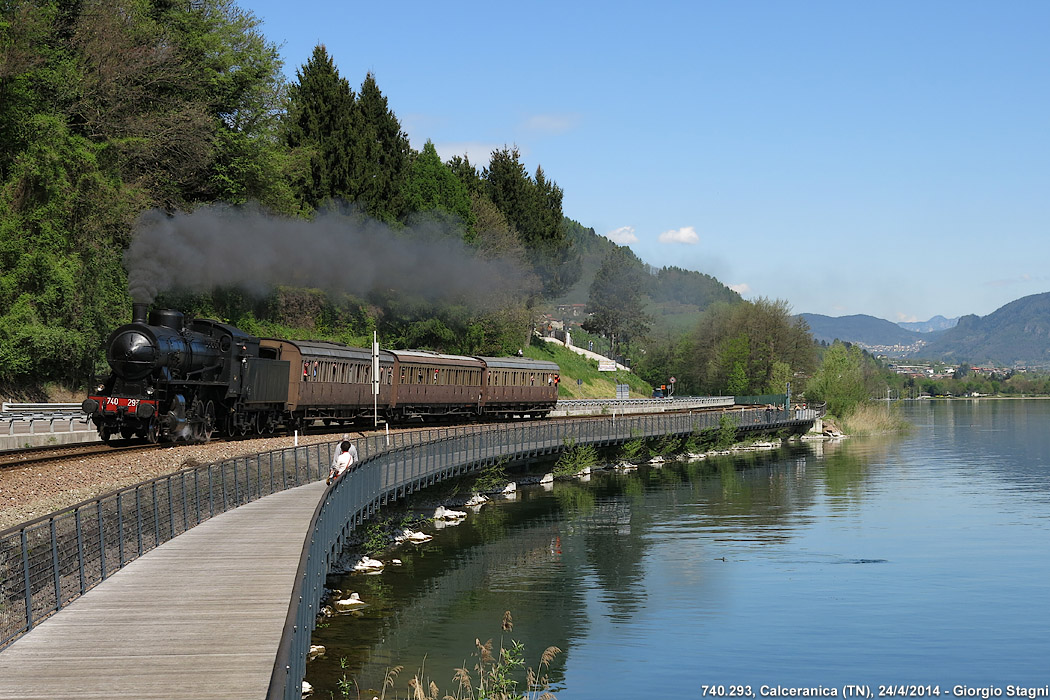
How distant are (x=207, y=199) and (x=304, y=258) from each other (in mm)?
7549

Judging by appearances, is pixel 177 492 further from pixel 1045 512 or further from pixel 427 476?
pixel 1045 512

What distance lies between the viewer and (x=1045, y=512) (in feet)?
148

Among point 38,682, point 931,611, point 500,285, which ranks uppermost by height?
point 500,285

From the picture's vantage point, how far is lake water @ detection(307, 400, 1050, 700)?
69.5 feet

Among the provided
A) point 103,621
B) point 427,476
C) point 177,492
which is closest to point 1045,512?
point 427,476

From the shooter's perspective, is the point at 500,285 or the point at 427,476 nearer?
the point at 427,476

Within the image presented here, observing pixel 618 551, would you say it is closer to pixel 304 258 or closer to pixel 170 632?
pixel 170 632

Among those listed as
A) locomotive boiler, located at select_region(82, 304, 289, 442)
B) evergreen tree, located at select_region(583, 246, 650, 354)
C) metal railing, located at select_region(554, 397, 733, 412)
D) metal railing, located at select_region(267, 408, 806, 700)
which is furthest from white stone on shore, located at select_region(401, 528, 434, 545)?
evergreen tree, located at select_region(583, 246, 650, 354)

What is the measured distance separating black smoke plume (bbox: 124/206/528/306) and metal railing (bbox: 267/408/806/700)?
36.8 ft

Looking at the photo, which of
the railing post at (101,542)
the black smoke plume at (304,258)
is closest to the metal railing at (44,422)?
the black smoke plume at (304,258)

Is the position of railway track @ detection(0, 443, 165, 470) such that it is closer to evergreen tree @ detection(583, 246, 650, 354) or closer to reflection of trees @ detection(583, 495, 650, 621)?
reflection of trees @ detection(583, 495, 650, 621)

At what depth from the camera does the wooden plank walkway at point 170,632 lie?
1050 centimetres

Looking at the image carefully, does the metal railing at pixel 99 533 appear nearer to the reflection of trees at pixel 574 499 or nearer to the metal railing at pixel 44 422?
the metal railing at pixel 44 422

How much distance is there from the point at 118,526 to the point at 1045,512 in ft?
131
